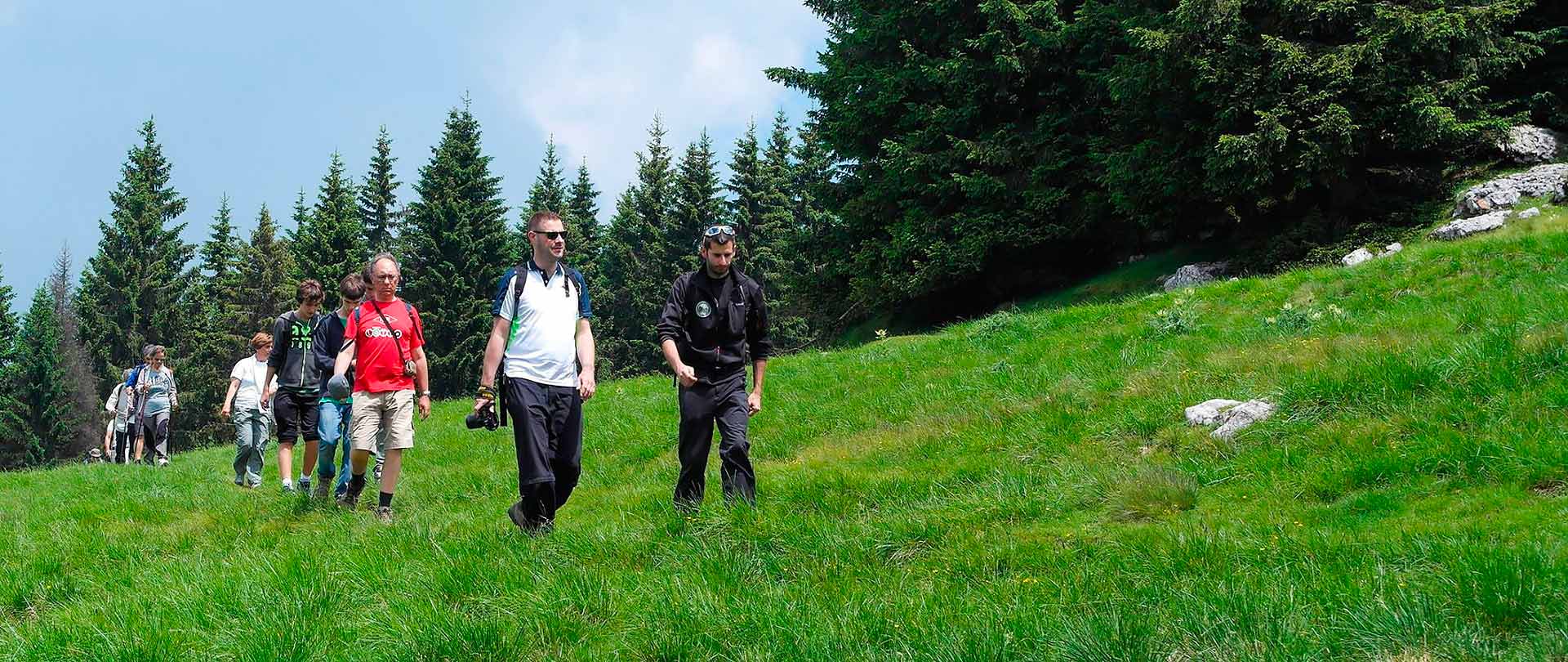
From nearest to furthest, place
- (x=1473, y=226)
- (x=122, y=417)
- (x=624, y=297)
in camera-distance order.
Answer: (x=1473, y=226) → (x=122, y=417) → (x=624, y=297)

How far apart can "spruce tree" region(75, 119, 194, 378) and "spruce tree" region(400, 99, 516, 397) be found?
1354 cm

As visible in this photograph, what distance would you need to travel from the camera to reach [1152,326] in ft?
37.8

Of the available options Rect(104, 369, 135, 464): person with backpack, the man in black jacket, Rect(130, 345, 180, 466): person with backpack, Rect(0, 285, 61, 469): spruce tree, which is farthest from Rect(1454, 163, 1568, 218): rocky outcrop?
Rect(0, 285, 61, 469): spruce tree

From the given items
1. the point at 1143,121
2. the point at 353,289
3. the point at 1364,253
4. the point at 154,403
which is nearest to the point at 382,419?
the point at 353,289

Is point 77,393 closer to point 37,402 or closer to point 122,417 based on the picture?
point 37,402

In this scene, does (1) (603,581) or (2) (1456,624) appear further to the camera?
(1) (603,581)

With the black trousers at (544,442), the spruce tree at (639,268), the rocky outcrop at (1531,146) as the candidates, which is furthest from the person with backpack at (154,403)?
the spruce tree at (639,268)

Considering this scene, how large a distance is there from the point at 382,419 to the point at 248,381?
6.12 meters

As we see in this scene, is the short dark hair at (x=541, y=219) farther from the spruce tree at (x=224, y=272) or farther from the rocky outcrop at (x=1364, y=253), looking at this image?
the spruce tree at (x=224, y=272)

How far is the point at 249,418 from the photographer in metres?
12.1

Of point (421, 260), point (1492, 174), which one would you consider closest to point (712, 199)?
point (421, 260)

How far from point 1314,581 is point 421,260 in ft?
162

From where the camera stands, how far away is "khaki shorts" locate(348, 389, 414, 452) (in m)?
7.98

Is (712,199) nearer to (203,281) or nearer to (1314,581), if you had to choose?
(203,281)
